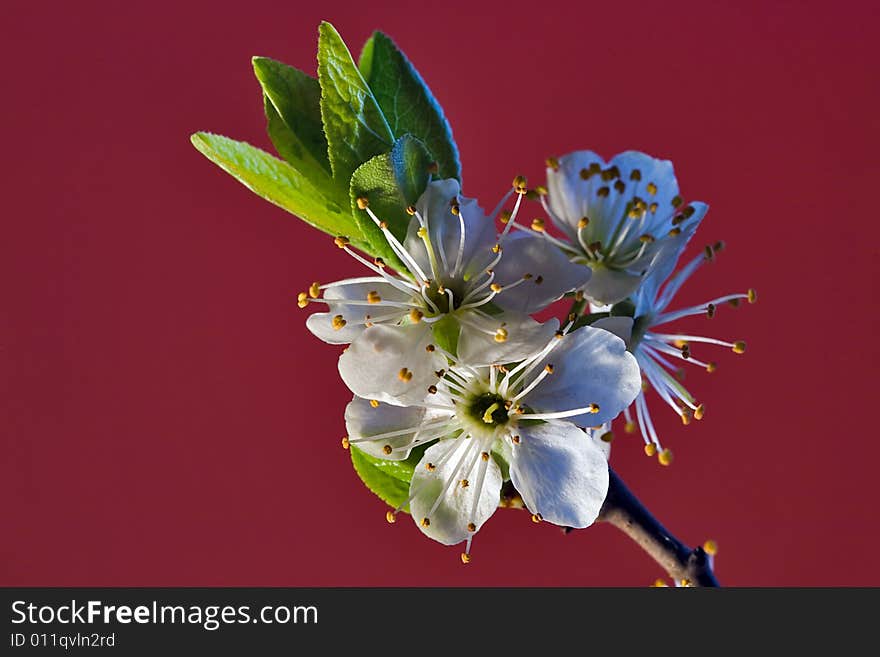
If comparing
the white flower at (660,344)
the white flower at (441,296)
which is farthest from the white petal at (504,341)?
the white flower at (660,344)

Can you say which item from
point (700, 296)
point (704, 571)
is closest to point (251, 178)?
point (704, 571)

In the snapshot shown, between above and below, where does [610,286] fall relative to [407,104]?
below

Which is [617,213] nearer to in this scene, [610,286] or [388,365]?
[610,286]

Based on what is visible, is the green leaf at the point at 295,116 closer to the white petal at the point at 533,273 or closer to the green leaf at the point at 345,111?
the green leaf at the point at 345,111

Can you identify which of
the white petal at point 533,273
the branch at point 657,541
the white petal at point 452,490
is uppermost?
the white petal at point 533,273

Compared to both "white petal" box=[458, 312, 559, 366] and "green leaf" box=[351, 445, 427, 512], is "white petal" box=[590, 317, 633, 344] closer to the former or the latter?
"white petal" box=[458, 312, 559, 366]

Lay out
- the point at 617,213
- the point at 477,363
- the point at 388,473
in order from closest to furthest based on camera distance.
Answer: the point at 477,363 < the point at 388,473 < the point at 617,213

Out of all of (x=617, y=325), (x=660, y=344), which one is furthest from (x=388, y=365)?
(x=660, y=344)

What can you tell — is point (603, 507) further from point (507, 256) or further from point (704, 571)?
point (507, 256)
